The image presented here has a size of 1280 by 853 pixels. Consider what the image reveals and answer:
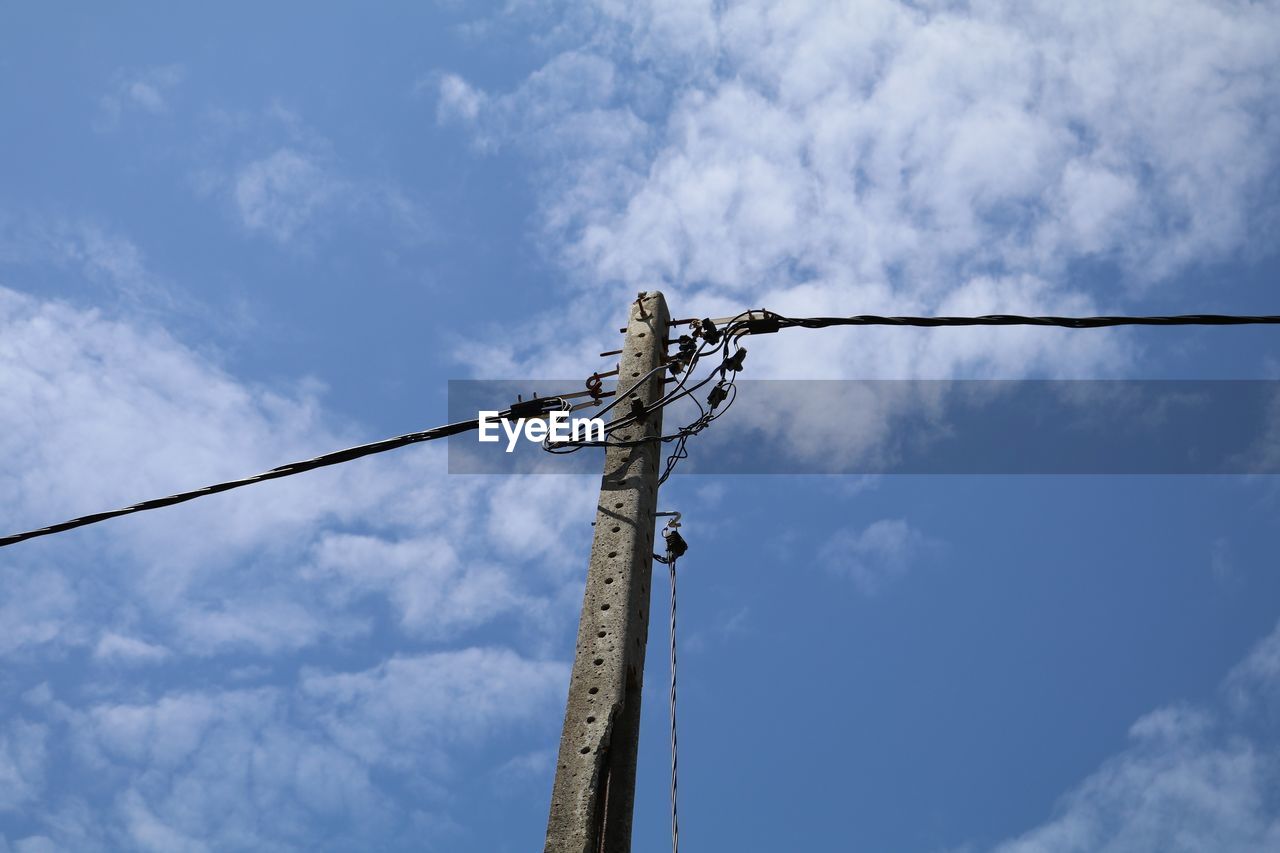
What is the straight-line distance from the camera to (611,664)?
483cm

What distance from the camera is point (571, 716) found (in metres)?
4.74

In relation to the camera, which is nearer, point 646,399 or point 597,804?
point 597,804

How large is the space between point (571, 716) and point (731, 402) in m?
2.08

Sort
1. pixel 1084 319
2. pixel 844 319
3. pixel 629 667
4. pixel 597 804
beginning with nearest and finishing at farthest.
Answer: pixel 597 804, pixel 629 667, pixel 1084 319, pixel 844 319

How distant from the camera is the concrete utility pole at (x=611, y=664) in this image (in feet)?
14.8

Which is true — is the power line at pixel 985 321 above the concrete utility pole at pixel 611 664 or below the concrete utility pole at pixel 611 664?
above

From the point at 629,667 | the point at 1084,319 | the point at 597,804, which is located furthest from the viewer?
the point at 1084,319

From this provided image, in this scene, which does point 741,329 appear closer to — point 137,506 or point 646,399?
point 646,399

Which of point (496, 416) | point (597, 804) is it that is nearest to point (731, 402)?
point (496, 416)

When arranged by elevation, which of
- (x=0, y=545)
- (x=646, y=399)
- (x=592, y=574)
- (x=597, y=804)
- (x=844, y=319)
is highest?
(x=844, y=319)

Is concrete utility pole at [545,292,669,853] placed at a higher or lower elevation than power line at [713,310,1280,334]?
lower

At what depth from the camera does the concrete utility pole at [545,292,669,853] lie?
4.50 m

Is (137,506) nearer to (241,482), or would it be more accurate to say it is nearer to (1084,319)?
(241,482)

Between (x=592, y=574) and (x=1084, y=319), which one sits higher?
(x=1084, y=319)
